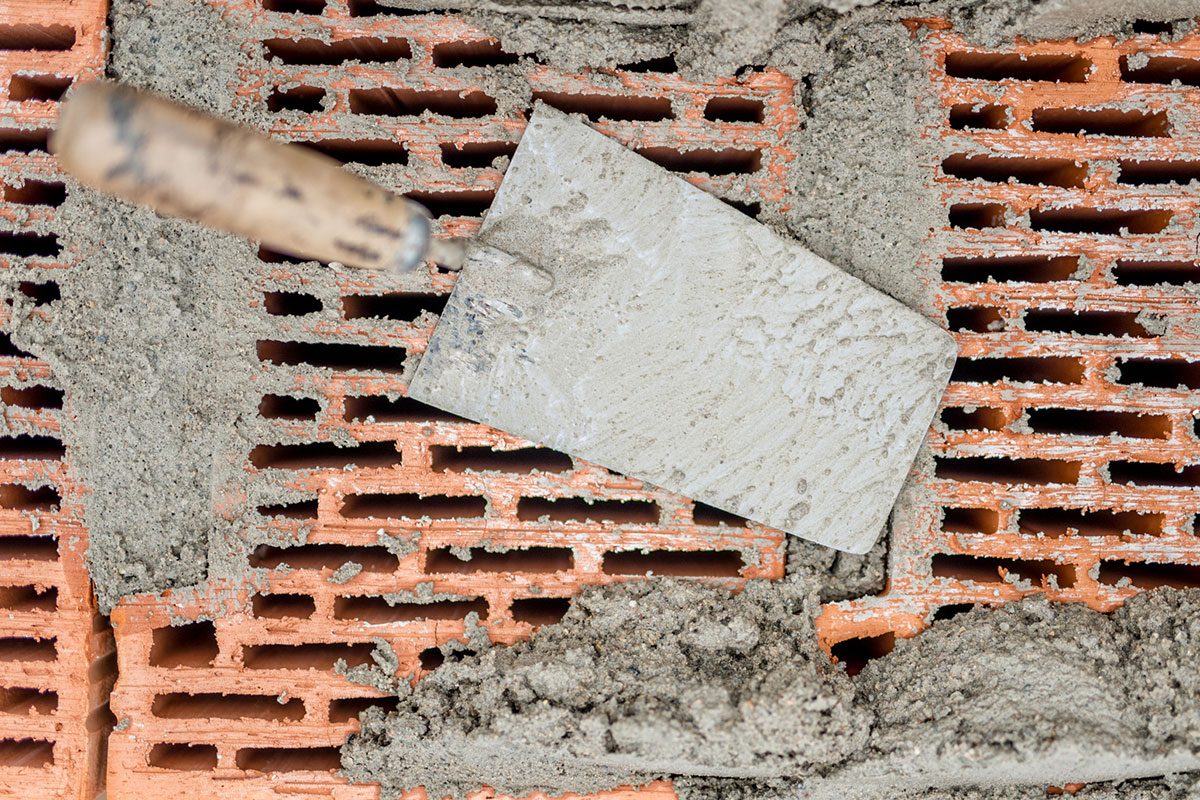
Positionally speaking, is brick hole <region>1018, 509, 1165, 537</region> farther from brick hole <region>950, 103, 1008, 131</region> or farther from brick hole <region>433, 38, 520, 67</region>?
brick hole <region>433, 38, 520, 67</region>

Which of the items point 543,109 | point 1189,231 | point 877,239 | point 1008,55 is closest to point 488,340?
point 543,109

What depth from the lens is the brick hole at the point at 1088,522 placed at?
176cm

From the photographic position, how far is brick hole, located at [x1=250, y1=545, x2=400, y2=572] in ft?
5.71

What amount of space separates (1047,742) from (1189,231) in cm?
113

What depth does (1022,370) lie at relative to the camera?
1888 millimetres

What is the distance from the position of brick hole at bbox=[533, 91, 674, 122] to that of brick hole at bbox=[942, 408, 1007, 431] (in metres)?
0.95

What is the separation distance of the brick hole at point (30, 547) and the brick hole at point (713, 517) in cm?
143

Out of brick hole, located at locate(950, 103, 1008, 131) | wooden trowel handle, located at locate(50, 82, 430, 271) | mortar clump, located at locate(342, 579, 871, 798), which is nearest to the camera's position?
wooden trowel handle, located at locate(50, 82, 430, 271)

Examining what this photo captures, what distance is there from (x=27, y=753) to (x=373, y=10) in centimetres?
189

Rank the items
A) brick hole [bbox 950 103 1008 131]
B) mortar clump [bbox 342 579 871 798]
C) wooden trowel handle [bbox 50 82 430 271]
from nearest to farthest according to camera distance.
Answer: wooden trowel handle [bbox 50 82 430 271], mortar clump [bbox 342 579 871 798], brick hole [bbox 950 103 1008 131]

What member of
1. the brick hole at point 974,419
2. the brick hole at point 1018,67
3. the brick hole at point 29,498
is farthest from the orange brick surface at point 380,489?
the brick hole at point 974,419

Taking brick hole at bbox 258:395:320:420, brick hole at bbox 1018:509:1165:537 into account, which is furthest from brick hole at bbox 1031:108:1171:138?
brick hole at bbox 258:395:320:420

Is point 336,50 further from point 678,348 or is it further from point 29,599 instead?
point 29,599

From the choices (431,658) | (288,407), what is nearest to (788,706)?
(431,658)
